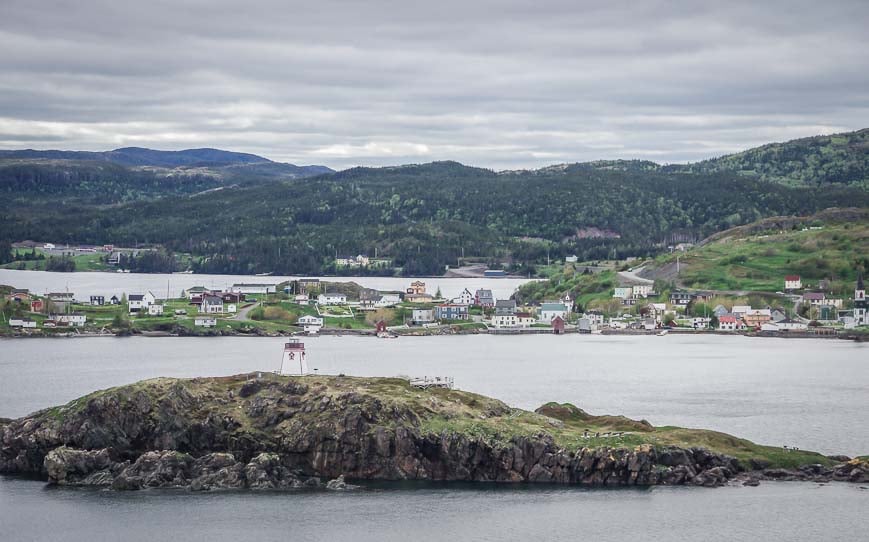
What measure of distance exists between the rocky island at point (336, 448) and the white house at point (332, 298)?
6609cm

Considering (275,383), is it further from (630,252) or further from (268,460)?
(630,252)

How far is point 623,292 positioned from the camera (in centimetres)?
11006

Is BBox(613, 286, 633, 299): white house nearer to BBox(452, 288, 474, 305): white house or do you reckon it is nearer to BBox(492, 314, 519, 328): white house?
BBox(452, 288, 474, 305): white house

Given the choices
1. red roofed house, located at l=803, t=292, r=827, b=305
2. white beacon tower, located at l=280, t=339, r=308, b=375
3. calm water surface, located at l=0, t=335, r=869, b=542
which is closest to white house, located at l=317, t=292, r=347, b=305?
calm water surface, located at l=0, t=335, r=869, b=542

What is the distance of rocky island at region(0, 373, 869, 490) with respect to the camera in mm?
38562

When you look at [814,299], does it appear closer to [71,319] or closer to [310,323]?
[310,323]

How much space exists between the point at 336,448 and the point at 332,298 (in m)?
69.7

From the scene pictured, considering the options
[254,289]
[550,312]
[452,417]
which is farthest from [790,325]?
[452,417]

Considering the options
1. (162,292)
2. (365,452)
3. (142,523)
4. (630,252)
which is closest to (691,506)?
(365,452)

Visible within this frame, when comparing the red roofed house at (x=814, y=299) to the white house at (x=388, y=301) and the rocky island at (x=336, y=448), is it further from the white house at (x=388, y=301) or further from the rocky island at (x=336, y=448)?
the rocky island at (x=336, y=448)

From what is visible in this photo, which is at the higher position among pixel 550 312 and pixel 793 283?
pixel 793 283

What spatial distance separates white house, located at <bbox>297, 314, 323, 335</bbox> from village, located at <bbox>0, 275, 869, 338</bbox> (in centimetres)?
10

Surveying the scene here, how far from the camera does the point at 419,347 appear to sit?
81625 millimetres

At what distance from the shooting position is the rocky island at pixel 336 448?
38.6m
